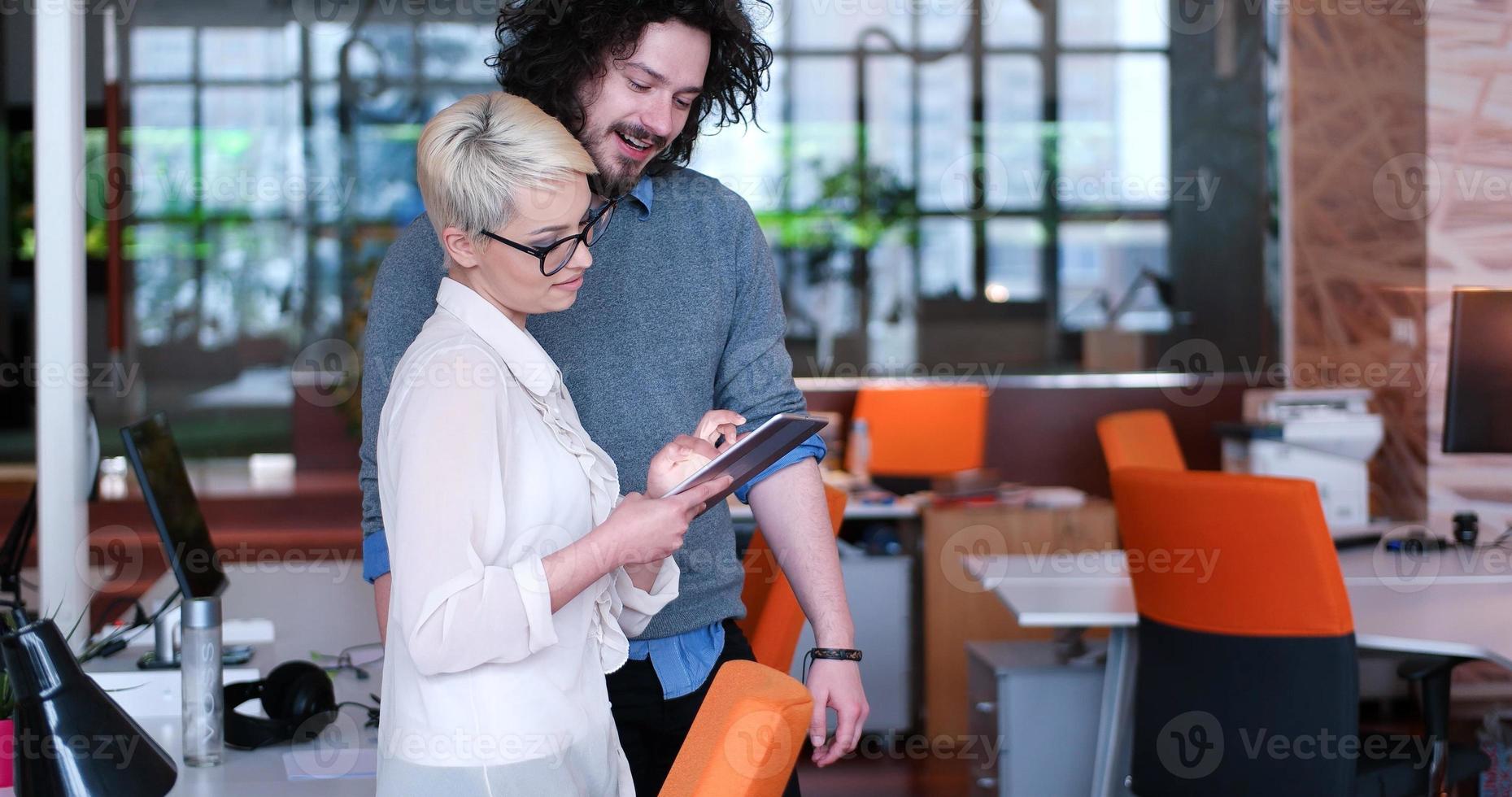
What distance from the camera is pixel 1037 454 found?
588 centimetres

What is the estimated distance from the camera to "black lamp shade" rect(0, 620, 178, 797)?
136 cm

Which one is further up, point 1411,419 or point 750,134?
point 750,134

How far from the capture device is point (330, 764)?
1.85 metres

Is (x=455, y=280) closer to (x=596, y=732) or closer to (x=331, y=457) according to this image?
(x=596, y=732)

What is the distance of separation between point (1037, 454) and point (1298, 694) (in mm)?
3358

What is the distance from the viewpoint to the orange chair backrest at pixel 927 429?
210 inches

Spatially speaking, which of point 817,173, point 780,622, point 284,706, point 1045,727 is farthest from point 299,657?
point 817,173

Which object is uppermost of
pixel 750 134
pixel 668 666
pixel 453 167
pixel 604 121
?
pixel 750 134

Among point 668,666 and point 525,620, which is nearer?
point 525,620

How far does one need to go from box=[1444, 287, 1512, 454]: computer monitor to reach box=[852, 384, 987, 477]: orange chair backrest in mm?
2105

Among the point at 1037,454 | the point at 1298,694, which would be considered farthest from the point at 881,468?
the point at 1298,694

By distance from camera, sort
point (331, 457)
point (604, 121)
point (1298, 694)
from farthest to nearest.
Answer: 1. point (331, 457)
2. point (1298, 694)
3. point (604, 121)

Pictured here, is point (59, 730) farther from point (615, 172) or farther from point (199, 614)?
point (615, 172)

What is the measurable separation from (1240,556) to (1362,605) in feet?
1.89
